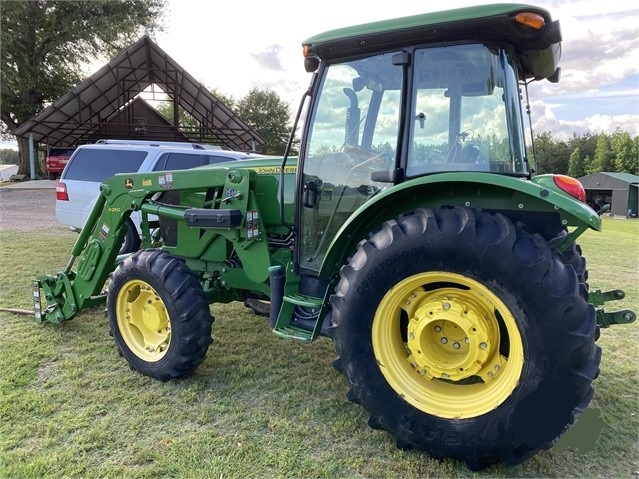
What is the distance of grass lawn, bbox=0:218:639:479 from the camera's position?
253cm

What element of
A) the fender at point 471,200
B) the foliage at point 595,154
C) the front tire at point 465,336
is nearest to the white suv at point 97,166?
the fender at point 471,200

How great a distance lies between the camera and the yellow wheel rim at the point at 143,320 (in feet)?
12.0

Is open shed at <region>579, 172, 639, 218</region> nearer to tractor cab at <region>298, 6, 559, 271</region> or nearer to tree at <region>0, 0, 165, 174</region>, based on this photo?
tree at <region>0, 0, 165, 174</region>

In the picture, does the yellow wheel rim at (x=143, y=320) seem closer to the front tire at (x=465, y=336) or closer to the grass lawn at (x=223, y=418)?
the grass lawn at (x=223, y=418)

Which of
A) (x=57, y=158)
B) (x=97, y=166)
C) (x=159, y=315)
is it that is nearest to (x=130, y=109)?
(x=57, y=158)

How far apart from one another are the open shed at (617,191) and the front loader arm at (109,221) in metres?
38.2

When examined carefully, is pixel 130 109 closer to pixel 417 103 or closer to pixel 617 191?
pixel 417 103

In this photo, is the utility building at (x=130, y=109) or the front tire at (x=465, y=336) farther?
the utility building at (x=130, y=109)

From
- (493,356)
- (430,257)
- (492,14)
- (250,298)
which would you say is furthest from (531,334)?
(250,298)

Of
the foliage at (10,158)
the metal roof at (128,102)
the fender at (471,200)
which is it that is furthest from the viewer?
the foliage at (10,158)

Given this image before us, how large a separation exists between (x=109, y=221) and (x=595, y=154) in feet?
227

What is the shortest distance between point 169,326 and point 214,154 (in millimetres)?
5601

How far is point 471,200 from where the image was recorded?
2654 mm

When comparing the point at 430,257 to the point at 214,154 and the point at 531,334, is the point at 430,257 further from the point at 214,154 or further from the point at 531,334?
the point at 214,154
